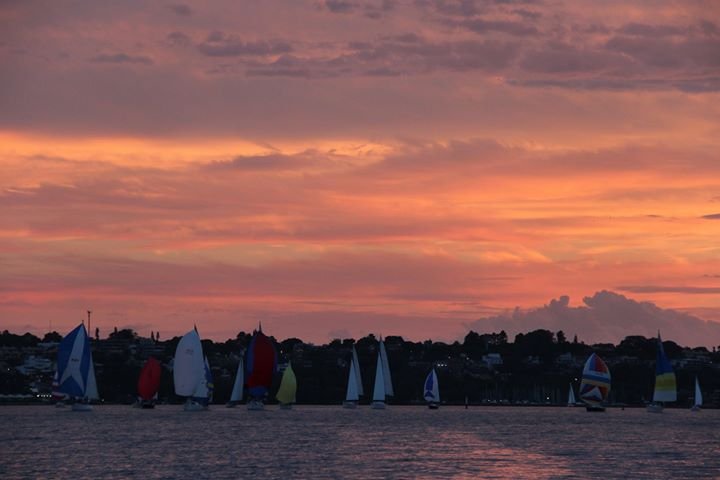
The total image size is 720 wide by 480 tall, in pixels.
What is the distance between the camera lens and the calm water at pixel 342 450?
269 feet

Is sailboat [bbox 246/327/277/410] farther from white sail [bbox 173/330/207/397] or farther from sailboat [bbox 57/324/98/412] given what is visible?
sailboat [bbox 57/324/98/412]

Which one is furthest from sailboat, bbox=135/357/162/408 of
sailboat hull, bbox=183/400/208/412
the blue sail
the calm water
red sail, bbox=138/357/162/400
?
the calm water

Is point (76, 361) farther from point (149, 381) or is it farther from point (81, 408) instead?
point (149, 381)

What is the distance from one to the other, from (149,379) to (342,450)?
275 ft

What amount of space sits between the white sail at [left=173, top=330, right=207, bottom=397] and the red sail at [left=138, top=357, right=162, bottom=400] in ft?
48.8

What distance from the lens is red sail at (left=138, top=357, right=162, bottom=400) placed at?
176 m

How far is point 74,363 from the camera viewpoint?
6058 inches

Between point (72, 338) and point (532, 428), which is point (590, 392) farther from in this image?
point (72, 338)

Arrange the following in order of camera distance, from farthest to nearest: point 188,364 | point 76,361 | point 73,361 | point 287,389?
1. point 287,389
2. point 188,364
3. point 76,361
4. point 73,361

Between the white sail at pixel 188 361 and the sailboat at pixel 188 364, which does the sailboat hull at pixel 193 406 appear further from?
the white sail at pixel 188 361

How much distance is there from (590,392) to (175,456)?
4310 inches

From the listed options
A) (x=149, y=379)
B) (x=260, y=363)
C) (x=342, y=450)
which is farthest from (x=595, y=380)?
(x=342, y=450)

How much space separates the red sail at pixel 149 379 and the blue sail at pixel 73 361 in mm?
17935

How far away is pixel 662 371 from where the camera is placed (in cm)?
18775
